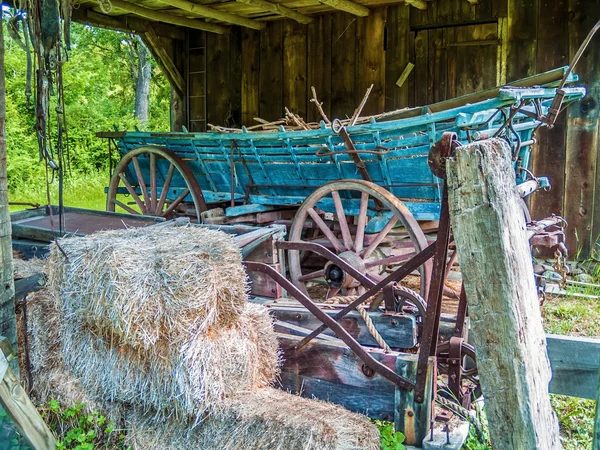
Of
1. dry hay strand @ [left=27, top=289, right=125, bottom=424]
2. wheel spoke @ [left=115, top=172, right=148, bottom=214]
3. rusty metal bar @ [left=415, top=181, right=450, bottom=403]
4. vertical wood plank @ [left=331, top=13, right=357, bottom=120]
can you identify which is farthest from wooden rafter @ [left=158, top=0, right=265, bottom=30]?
rusty metal bar @ [left=415, top=181, right=450, bottom=403]

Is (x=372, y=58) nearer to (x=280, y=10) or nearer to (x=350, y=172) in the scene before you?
(x=280, y=10)

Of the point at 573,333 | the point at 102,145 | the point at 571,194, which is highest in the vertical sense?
the point at 102,145

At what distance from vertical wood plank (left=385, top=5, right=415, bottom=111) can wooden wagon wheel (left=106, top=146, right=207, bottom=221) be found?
2.98 m

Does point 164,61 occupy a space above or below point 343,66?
above

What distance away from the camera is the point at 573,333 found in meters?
4.92

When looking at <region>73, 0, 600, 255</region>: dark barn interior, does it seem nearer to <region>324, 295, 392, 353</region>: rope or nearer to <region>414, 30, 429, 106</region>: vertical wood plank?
<region>414, 30, 429, 106</region>: vertical wood plank

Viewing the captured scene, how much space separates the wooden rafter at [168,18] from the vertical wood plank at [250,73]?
435mm

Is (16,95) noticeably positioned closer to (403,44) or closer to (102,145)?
(102,145)

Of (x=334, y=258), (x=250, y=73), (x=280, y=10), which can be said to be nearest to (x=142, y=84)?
(x=250, y=73)

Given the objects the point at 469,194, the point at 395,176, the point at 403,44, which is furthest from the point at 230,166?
the point at 469,194

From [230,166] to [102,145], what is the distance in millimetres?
12504

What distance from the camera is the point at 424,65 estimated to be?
787 centimetres

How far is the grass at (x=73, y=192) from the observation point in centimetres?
1311

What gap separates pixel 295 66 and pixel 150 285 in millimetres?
6614
